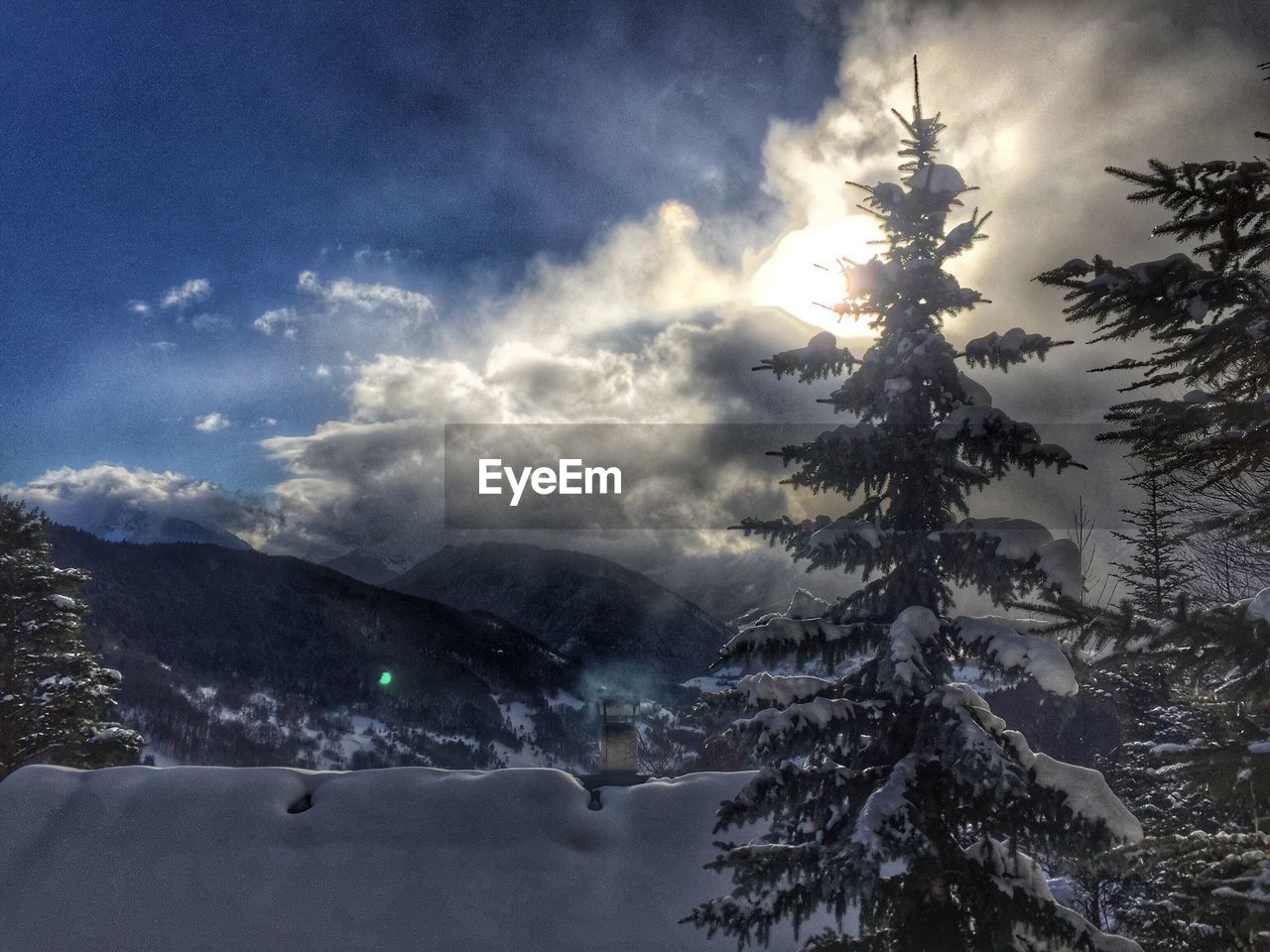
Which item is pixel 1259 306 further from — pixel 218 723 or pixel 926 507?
pixel 218 723

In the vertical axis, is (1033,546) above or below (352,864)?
above

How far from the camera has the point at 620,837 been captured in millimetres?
6777

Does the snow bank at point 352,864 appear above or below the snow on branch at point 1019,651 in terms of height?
below

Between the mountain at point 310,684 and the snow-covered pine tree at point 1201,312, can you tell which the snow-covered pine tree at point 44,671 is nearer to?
the snow-covered pine tree at point 1201,312

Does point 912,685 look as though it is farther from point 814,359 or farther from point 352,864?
point 352,864

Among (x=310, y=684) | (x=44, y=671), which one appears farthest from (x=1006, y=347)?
(x=310, y=684)

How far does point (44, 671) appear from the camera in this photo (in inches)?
695

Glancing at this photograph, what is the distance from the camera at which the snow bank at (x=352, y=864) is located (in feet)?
20.7

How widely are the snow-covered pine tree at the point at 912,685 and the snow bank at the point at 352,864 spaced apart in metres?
0.96

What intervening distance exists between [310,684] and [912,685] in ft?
602

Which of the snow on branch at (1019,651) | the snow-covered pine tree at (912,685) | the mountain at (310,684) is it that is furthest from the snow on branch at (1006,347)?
the mountain at (310,684)

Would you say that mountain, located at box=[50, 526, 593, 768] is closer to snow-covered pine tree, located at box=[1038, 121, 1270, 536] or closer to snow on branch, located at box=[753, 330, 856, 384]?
snow on branch, located at box=[753, 330, 856, 384]

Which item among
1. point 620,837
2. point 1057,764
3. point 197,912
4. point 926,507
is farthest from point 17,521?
point 1057,764

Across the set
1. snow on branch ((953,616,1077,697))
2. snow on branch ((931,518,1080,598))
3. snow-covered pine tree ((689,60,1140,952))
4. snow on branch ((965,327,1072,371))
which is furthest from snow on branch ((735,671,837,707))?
snow on branch ((965,327,1072,371))
